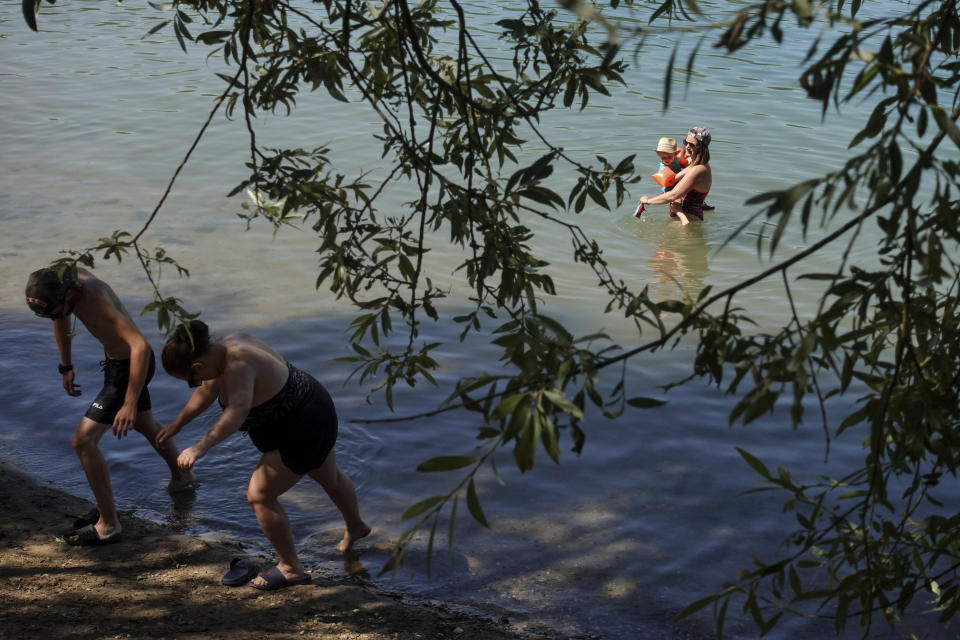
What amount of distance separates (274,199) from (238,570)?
8.86ft

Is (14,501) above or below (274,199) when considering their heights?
below

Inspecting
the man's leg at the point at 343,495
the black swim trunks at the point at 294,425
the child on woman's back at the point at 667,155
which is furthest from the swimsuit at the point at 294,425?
the child on woman's back at the point at 667,155

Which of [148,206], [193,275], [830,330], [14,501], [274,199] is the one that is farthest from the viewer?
[148,206]

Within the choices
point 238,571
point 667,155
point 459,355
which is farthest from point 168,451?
point 667,155

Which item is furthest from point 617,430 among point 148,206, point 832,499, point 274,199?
point 148,206

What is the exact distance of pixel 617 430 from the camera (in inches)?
289

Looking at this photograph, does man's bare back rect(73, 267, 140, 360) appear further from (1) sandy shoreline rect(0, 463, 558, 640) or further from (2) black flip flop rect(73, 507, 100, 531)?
(1) sandy shoreline rect(0, 463, 558, 640)

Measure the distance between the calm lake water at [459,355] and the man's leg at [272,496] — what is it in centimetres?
44

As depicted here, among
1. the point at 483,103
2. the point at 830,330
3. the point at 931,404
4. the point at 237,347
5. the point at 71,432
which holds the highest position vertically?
the point at 483,103

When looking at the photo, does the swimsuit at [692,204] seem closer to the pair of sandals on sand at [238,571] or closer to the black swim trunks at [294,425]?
the black swim trunks at [294,425]

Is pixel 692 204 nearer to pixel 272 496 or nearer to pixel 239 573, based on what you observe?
pixel 272 496

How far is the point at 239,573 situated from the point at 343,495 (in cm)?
65

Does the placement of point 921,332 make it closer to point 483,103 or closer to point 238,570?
point 483,103

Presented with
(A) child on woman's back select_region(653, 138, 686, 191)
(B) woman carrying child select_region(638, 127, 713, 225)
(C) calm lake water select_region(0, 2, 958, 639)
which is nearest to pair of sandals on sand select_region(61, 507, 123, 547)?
(C) calm lake water select_region(0, 2, 958, 639)
